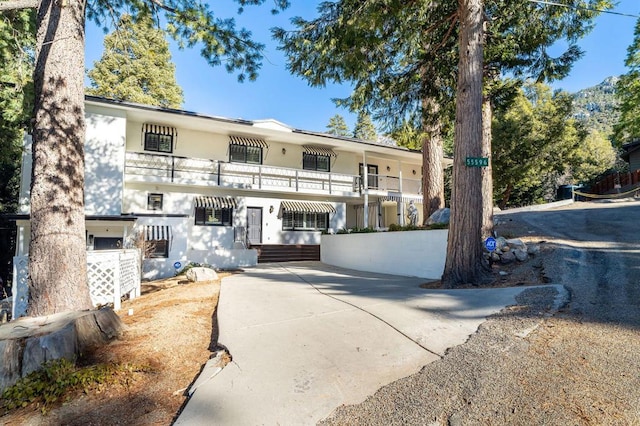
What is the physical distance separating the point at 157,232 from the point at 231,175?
5.78m

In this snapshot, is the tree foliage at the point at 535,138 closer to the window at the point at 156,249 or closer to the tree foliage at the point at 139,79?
the window at the point at 156,249

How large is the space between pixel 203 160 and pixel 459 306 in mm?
15013

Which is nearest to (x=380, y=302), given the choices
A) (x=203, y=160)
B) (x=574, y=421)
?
(x=574, y=421)

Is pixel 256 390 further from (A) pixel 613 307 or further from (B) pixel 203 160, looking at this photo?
(B) pixel 203 160

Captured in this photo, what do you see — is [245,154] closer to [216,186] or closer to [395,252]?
[216,186]

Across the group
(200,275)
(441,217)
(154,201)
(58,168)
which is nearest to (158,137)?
(154,201)

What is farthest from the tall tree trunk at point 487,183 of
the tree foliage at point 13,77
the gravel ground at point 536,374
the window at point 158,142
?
the window at point 158,142

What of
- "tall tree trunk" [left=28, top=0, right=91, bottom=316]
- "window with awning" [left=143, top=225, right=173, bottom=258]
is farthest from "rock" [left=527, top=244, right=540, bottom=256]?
"window with awning" [left=143, top=225, right=173, bottom=258]

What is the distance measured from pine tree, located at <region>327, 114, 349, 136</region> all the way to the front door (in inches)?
1343

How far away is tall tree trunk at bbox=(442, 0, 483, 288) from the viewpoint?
714 cm

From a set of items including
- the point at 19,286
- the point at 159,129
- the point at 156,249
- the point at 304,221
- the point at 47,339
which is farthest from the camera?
the point at 304,221

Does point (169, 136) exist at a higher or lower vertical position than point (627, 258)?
higher

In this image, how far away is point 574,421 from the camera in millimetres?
2320

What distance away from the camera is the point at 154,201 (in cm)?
1656
